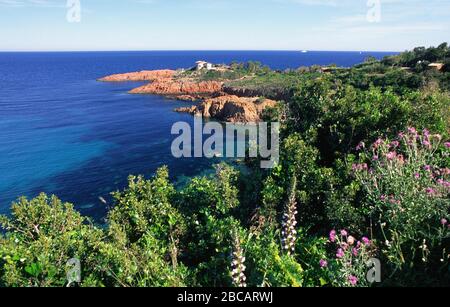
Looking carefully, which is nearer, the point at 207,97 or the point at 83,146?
the point at 83,146

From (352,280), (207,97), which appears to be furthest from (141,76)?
(352,280)

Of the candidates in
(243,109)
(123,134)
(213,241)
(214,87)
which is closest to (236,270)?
(213,241)

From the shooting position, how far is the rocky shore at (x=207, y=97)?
58969mm

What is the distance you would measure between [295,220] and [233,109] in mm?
51381

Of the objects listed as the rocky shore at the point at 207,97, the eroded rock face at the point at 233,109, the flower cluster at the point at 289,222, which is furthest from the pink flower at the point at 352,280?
the eroded rock face at the point at 233,109

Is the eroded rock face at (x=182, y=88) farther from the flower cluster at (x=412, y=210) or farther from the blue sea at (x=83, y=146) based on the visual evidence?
the flower cluster at (x=412, y=210)

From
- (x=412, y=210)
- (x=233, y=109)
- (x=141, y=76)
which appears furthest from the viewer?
(x=141, y=76)

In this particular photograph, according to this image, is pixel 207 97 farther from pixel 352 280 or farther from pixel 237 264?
pixel 352 280

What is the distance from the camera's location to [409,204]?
849 cm

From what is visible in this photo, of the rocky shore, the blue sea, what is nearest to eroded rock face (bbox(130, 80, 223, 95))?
the rocky shore

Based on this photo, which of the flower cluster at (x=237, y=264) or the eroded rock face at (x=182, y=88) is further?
the eroded rock face at (x=182, y=88)

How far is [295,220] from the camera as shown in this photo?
33.7ft

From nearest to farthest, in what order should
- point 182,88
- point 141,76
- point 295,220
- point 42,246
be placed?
point 42,246, point 295,220, point 182,88, point 141,76

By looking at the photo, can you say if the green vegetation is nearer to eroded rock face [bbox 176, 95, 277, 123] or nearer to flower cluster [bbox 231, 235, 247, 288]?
flower cluster [bbox 231, 235, 247, 288]
